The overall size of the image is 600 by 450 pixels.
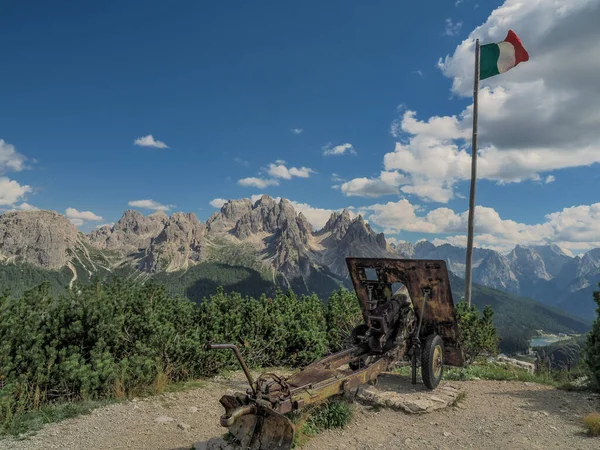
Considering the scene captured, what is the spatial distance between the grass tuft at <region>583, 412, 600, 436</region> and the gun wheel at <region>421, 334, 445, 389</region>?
2531 millimetres

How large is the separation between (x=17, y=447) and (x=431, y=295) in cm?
738

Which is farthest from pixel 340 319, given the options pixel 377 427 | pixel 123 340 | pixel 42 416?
pixel 42 416

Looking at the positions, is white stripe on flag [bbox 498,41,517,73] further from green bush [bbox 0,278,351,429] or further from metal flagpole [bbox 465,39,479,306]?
green bush [bbox 0,278,351,429]

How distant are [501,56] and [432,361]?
10898mm

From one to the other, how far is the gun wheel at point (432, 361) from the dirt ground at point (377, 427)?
665mm

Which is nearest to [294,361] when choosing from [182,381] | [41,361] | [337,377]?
[182,381]

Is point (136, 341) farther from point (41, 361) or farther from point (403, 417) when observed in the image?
point (403, 417)

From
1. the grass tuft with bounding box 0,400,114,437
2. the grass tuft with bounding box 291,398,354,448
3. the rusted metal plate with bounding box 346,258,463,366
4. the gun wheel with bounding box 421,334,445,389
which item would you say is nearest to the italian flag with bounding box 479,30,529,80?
the rusted metal plate with bounding box 346,258,463,366

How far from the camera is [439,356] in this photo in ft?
27.4

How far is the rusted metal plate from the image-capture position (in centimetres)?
802

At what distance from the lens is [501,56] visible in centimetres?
1330

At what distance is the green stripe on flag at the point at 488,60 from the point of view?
13.3 meters

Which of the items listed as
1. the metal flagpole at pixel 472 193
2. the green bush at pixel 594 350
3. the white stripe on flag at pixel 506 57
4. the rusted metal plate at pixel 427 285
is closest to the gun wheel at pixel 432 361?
the rusted metal plate at pixel 427 285

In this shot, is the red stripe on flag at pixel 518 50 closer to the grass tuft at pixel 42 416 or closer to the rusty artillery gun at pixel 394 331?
the rusty artillery gun at pixel 394 331
